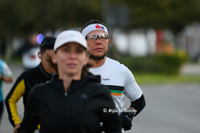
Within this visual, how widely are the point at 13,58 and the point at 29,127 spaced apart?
1883 inches

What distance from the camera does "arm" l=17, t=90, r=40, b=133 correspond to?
9.53ft

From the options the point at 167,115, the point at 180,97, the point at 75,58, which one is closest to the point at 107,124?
the point at 75,58

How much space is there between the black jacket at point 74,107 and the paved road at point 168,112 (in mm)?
5716

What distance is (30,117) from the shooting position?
2.96 m

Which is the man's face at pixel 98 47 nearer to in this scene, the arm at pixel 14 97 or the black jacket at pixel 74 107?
the arm at pixel 14 97

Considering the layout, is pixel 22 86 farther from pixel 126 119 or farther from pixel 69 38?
pixel 69 38

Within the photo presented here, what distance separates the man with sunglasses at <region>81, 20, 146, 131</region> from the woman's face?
1.22 meters

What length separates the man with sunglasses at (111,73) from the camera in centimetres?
406

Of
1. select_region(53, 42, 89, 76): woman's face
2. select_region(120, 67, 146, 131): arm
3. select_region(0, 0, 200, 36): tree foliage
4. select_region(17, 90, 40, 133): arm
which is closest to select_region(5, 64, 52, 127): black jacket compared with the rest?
select_region(120, 67, 146, 131): arm

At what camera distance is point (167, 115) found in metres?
10.9

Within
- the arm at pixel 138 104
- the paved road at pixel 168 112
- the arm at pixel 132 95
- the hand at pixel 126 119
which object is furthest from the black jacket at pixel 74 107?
the paved road at pixel 168 112

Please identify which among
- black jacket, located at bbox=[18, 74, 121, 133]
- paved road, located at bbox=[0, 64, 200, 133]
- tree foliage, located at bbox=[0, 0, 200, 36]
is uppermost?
black jacket, located at bbox=[18, 74, 121, 133]

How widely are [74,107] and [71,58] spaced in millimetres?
332

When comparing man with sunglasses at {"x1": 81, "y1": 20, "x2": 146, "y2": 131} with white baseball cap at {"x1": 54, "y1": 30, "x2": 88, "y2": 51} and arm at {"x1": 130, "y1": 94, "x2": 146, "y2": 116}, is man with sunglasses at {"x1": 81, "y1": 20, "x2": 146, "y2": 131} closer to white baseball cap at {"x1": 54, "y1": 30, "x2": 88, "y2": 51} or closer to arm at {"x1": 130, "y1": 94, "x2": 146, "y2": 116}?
arm at {"x1": 130, "y1": 94, "x2": 146, "y2": 116}
